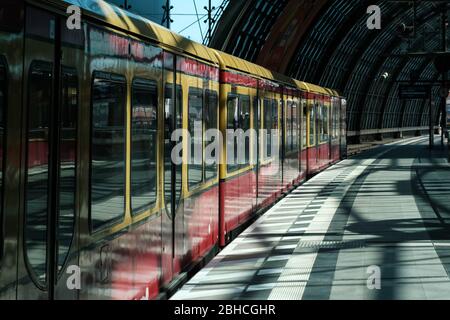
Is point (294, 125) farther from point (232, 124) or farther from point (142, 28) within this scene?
point (142, 28)

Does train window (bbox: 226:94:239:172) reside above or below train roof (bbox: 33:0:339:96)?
below

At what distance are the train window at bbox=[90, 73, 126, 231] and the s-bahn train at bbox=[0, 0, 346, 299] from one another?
2 centimetres

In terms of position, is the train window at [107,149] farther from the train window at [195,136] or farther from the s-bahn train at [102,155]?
the train window at [195,136]

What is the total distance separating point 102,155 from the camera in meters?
6.12

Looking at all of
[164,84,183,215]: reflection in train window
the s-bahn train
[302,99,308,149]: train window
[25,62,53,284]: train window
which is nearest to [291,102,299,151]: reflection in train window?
[302,99,308,149]: train window

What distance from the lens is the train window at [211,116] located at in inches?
423

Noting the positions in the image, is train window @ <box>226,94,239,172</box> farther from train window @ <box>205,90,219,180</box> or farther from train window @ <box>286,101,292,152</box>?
train window @ <box>286,101,292,152</box>

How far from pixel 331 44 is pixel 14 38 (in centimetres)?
5431

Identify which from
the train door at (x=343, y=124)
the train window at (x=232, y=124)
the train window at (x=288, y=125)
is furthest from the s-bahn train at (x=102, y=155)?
the train door at (x=343, y=124)

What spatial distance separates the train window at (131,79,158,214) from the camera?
7.02 m

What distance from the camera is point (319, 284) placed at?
9945 mm

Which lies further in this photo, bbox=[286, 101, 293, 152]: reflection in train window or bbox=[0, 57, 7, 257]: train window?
bbox=[286, 101, 293, 152]: reflection in train window

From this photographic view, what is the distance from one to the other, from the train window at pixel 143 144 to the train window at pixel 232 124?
456cm

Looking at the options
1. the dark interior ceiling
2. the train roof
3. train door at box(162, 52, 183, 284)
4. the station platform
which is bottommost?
the station platform
